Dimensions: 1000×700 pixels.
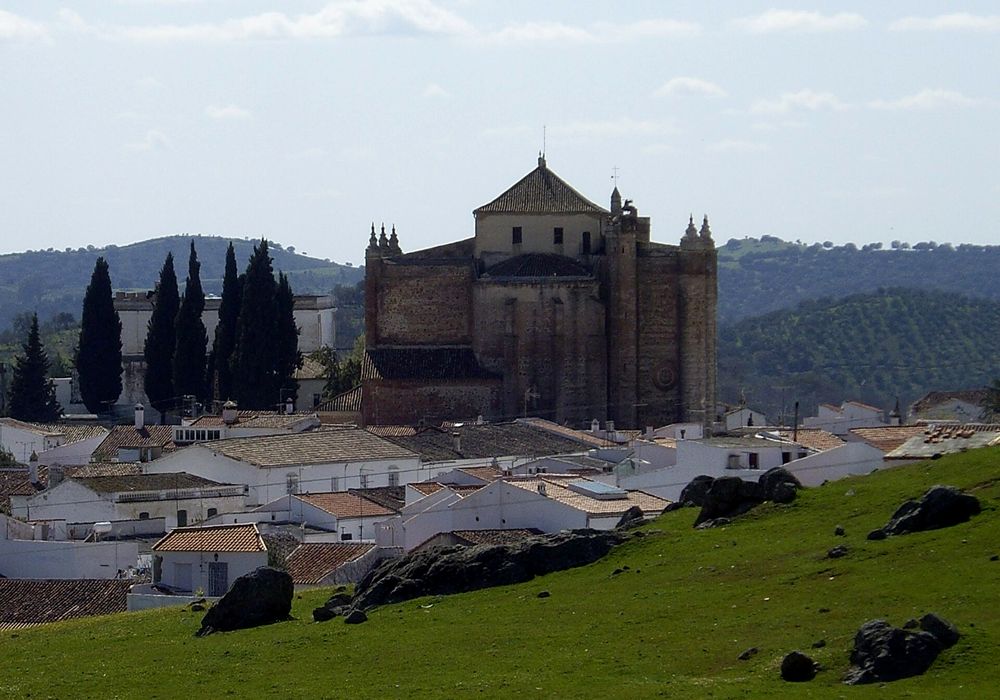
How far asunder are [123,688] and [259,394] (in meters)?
54.4

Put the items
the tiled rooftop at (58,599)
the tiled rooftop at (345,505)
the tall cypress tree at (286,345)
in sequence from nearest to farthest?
the tiled rooftop at (58,599) → the tiled rooftop at (345,505) → the tall cypress tree at (286,345)

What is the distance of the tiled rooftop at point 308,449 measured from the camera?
5800 centimetres

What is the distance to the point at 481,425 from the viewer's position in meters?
70.8

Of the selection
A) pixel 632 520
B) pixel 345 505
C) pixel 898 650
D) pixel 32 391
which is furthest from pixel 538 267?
pixel 898 650

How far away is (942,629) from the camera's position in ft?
72.5

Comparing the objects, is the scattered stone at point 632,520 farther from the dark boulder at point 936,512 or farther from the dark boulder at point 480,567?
the dark boulder at point 936,512

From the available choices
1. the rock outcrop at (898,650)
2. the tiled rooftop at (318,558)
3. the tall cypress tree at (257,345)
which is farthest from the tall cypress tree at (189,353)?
the rock outcrop at (898,650)

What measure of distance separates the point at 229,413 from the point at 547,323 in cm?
1309

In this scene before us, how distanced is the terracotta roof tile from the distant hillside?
289 feet

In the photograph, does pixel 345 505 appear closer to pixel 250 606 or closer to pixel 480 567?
pixel 480 567

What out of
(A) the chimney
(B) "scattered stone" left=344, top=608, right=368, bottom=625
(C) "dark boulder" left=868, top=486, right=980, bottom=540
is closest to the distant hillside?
(A) the chimney

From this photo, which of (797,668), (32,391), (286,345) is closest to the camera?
(797,668)

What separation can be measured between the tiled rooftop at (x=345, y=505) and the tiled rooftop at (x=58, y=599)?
322 inches

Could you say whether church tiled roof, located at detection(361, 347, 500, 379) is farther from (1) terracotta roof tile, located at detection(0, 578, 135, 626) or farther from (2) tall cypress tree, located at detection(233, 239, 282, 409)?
(1) terracotta roof tile, located at detection(0, 578, 135, 626)
